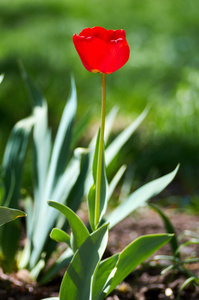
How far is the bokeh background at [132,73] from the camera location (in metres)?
3.08

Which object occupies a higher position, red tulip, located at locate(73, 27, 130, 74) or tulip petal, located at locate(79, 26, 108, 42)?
tulip petal, located at locate(79, 26, 108, 42)

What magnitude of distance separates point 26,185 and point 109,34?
167cm

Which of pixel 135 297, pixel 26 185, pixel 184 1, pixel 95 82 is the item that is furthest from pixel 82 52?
pixel 184 1

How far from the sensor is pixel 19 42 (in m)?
5.11

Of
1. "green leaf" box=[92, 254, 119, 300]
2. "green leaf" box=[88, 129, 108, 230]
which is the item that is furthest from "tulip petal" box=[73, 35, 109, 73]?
"green leaf" box=[92, 254, 119, 300]

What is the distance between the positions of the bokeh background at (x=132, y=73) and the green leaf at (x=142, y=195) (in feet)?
3.17

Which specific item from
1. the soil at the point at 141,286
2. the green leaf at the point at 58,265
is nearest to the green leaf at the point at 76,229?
the green leaf at the point at 58,265

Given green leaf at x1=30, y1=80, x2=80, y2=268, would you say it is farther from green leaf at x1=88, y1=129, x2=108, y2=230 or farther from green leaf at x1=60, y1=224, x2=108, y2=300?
green leaf at x1=60, y1=224, x2=108, y2=300

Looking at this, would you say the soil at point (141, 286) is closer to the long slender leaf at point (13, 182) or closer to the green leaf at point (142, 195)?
the long slender leaf at point (13, 182)

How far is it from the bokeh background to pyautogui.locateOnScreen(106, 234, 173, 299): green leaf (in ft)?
3.70

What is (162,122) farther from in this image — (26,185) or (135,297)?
(135,297)

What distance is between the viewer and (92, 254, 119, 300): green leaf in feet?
4.10

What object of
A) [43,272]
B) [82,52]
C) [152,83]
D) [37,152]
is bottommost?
[152,83]

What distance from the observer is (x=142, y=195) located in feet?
4.59
